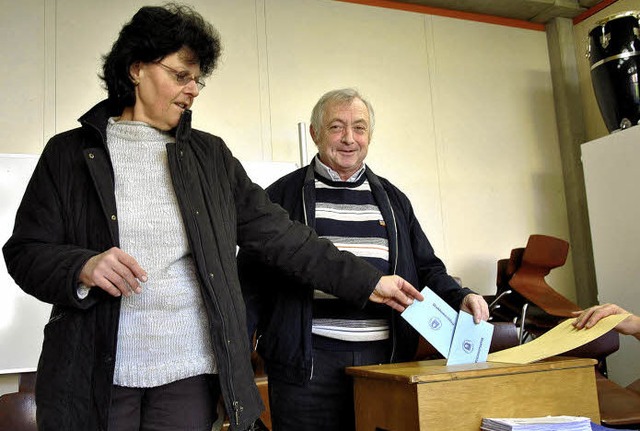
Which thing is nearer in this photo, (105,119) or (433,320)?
(105,119)

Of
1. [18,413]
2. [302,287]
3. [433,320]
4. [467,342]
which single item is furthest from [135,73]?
[18,413]

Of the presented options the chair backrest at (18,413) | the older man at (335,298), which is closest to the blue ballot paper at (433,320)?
the older man at (335,298)

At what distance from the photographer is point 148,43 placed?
1.55 metres

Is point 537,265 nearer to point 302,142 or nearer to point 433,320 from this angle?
point 302,142

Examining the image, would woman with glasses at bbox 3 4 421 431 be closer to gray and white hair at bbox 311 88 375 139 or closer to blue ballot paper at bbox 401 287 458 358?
blue ballot paper at bbox 401 287 458 358

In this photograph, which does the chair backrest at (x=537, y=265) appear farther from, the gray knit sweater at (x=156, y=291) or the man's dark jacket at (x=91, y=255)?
the gray knit sweater at (x=156, y=291)

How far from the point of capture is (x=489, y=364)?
5.32 feet

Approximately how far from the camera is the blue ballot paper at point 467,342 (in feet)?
5.60

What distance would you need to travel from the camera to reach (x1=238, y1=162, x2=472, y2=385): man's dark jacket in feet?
6.21

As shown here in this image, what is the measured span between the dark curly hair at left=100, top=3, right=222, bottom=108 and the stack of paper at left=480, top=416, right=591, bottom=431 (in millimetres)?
1088

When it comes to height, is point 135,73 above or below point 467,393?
above

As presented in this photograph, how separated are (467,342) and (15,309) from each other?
2.82 meters

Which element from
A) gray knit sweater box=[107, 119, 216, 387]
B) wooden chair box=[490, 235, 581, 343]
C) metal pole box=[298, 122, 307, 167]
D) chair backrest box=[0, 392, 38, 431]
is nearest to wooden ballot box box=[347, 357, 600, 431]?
gray knit sweater box=[107, 119, 216, 387]

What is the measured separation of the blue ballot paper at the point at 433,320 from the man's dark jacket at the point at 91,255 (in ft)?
1.44
